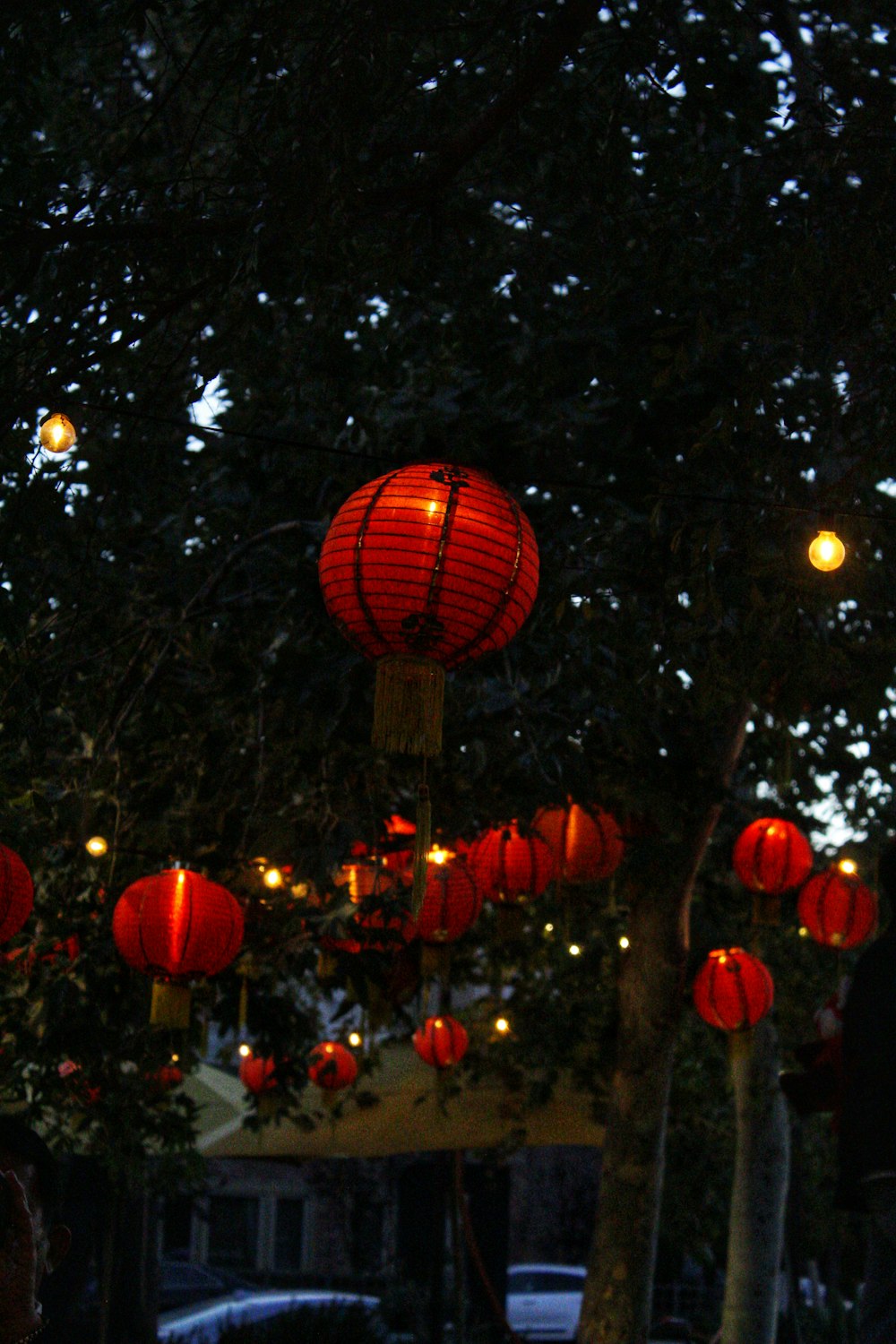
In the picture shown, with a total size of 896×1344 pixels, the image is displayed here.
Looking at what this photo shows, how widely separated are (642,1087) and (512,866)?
60.9 inches

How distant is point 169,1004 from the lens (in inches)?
249

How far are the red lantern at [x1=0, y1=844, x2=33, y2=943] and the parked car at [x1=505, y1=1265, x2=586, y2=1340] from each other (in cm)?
1667

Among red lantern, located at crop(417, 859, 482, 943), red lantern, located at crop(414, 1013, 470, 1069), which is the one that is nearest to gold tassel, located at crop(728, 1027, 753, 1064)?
red lantern, located at crop(417, 859, 482, 943)

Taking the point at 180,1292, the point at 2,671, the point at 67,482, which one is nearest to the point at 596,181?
the point at 67,482

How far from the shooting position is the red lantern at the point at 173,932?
6.23 meters

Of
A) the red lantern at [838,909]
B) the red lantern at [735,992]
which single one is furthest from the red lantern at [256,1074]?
the red lantern at [838,909]

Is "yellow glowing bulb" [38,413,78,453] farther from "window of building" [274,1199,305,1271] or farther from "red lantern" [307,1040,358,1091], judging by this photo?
"window of building" [274,1199,305,1271]

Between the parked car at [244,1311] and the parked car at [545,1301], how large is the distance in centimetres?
513

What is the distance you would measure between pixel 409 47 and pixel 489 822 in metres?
4.36

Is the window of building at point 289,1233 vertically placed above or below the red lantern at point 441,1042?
below

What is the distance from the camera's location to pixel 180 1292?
1945cm

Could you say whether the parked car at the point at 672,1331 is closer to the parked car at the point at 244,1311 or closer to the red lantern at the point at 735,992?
the parked car at the point at 244,1311

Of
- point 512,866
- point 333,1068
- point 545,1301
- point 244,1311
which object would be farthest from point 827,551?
point 545,1301

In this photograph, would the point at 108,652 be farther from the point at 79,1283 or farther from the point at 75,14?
the point at 79,1283
